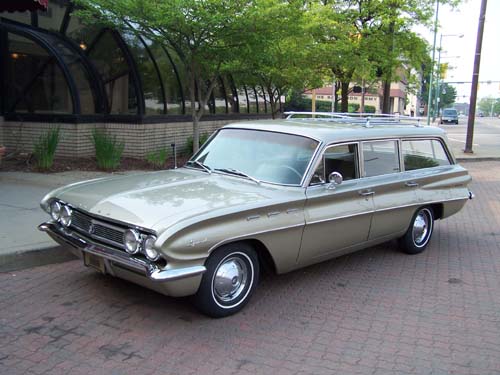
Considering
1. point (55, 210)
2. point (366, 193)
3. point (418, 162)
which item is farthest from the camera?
point (418, 162)

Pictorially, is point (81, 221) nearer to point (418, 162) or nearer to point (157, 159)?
point (418, 162)

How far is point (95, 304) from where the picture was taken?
4.49m

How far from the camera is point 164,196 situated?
14.2 feet

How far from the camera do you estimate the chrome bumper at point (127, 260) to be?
3.74m

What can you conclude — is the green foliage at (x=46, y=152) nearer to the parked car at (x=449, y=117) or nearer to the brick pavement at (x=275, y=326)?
the brick pavement at (x=275, y=326)

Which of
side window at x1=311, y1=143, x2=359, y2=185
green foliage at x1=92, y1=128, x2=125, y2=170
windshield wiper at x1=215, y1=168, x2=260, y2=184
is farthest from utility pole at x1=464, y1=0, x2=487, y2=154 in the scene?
windshield wiper at x1=215, y1=168, x2=260, y2=184

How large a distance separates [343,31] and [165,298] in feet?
47.8

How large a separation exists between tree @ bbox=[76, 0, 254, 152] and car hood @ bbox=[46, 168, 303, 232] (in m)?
5.53

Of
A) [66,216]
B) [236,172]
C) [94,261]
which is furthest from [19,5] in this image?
[94,261]

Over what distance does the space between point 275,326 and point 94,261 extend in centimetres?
158

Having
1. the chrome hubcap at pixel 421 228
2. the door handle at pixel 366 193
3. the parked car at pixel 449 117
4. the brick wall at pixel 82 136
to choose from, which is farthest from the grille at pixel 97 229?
the parked car at pixel 449 117

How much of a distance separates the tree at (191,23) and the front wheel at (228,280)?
651 centimetres

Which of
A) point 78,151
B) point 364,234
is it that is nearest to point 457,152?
point 78,151

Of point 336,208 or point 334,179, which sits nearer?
point 334,179
